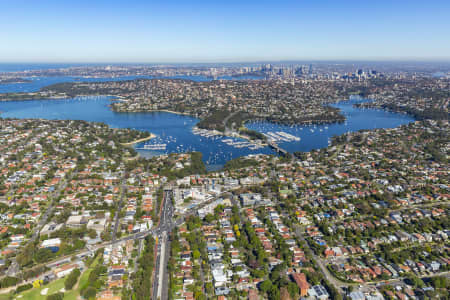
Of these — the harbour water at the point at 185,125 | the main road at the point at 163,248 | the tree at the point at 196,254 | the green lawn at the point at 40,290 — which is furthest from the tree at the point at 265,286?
the harbour water at the point at 185,125

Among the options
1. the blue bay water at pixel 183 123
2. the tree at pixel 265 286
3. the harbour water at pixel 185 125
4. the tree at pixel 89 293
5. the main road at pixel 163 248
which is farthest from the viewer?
the blue bay water at pixel 183 123

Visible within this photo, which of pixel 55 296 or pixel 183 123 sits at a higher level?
pixel 183 123

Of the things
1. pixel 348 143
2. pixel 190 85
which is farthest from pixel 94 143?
pixel 190 85

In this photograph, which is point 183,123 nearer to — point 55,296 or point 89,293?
point 89,293

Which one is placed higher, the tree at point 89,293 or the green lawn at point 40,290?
the tree at point 89,293

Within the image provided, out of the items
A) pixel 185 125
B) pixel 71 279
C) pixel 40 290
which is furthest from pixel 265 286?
pixel 185 125

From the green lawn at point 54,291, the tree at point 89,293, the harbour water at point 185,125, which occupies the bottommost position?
the green lawn at point 54,291

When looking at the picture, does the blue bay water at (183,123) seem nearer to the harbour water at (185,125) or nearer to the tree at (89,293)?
the harbour water at (185,125)

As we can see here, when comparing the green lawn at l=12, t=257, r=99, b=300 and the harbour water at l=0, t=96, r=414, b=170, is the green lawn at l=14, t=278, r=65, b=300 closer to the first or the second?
the green lawn at l=12, t=257, r=99, b=300

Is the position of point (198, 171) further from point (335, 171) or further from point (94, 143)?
point (94, 143)
